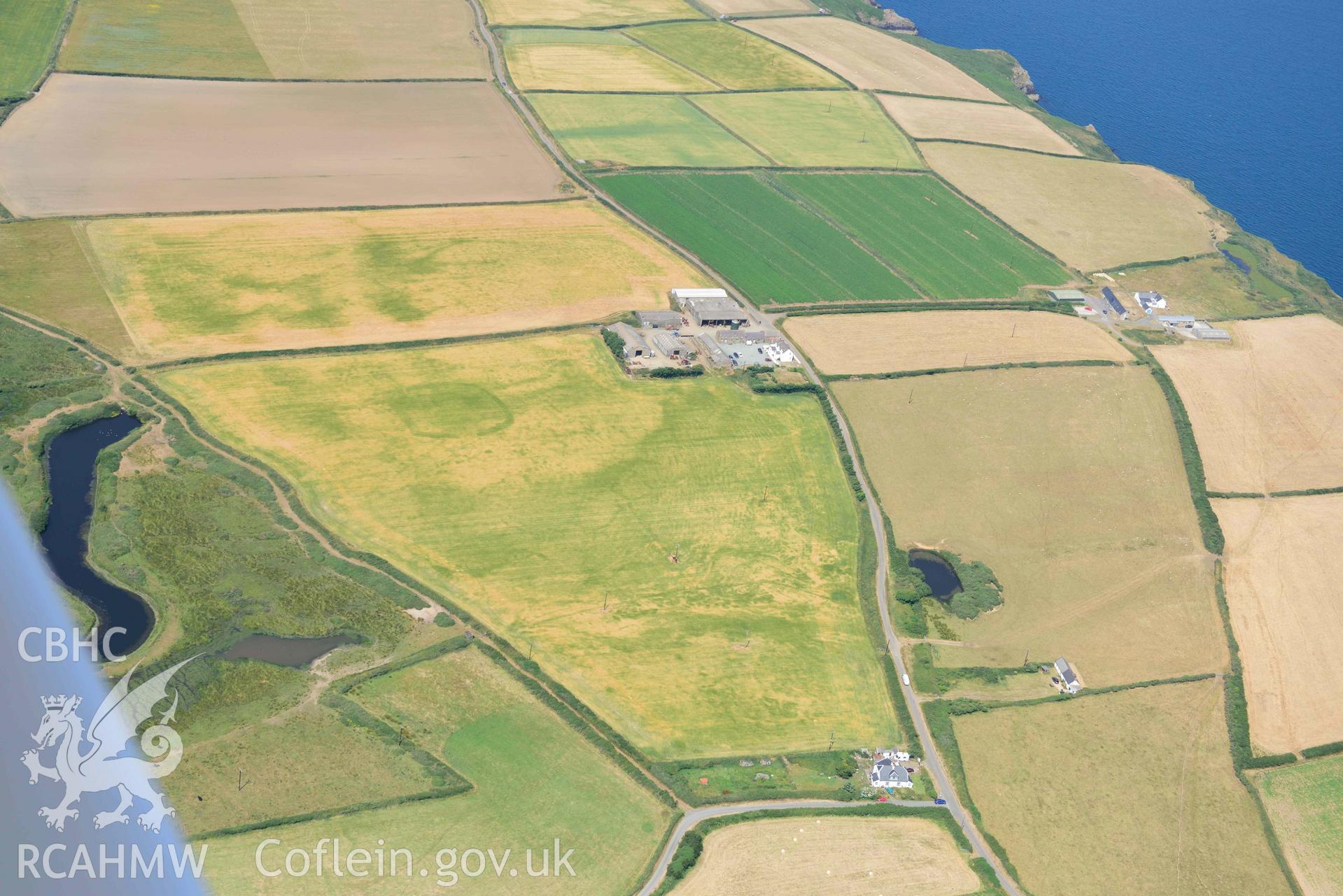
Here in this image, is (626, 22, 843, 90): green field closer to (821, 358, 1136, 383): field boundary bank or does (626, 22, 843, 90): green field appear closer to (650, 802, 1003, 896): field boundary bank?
(821, 358, 1136, 383): field boundary bank

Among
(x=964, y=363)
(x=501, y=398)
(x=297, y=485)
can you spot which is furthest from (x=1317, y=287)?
(x=297, y=485)

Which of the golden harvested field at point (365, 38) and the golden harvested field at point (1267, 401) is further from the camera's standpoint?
the golden harvested field at point (365, 38)

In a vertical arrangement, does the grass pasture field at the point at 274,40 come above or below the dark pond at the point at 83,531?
above

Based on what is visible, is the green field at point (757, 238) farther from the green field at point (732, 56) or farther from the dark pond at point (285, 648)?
the dark pond at point (285, 648)

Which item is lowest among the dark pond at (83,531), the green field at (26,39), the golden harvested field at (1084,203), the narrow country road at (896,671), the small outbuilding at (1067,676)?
the dark pond at (83,531)

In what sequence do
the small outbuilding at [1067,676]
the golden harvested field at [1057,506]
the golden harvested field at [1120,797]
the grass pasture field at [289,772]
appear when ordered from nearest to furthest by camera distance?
1. the grass pasture field at [289,772]
2. the golden harvested field at [1120,797]
3. the small outbuilding at [1067,676]
4. the golden harvested field at [1057,506]

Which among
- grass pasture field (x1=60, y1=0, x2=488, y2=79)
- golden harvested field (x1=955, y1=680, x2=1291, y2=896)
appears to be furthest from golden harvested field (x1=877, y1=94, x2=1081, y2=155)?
golden harvested field (x1=955, y1=680, x2=1291, y2=896)

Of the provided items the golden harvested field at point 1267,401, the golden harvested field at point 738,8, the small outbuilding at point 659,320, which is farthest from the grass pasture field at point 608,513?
the golden harvested field at point 738,8
